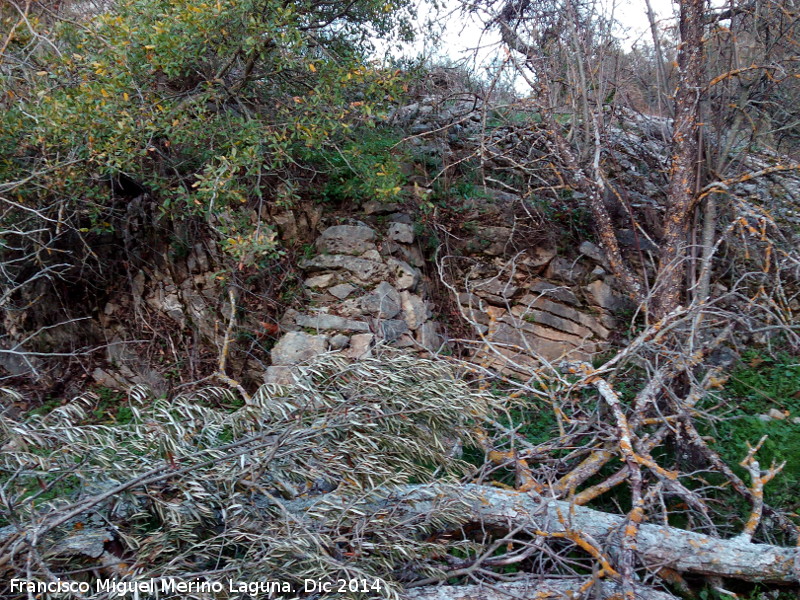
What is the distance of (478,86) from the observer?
20.9 ft

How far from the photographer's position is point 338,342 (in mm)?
5398

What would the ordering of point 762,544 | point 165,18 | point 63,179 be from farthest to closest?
1. point 63,179
2. point 165,18
3. point 762,544

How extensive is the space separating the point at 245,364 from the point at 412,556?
11.3 ft

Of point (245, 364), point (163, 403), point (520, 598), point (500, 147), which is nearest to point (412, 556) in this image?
point (520, 598)

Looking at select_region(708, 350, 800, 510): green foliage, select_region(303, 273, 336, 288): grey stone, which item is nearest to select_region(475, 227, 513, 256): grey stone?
select_region(303, 273, 336, 288): grey stone

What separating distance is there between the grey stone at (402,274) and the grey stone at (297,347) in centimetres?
93

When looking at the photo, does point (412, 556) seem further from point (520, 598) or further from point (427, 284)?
point (427, 284)

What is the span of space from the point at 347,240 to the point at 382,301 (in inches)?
30.4

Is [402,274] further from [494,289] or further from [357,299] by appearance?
[494,289]

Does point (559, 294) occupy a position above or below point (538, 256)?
below

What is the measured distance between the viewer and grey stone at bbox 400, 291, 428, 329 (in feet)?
18.9

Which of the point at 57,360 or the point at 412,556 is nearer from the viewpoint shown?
the point at 412,556

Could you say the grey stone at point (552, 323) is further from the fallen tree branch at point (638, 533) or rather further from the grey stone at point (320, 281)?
the fallen tree branch at point (638, 533)

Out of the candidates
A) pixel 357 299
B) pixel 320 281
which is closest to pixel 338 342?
pixel 357 299
